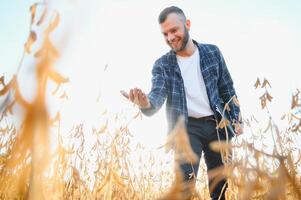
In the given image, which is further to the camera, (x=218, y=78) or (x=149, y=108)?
(x=218, y=78)

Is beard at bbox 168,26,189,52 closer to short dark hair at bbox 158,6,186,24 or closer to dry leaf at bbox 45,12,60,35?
short dark hair at bbox 158,6,186,24

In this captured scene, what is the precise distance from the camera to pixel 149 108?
2312 mm

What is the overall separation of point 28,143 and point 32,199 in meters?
0.06

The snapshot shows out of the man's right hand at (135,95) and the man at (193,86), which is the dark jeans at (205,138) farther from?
the man's right hand at (135,95)

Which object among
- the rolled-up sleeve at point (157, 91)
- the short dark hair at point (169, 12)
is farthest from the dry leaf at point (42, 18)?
the short dark hair at point (169, 12)

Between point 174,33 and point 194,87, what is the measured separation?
0.50 meters

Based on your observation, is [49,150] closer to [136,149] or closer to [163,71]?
[136,149]

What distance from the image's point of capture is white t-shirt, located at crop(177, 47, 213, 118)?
104 inches

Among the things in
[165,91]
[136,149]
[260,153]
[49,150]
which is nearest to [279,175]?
[260,153]

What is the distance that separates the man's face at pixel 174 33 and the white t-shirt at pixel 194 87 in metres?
0.15

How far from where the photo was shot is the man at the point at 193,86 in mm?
2592

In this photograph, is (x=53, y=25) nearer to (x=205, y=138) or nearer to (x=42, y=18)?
(x=42, y=18)

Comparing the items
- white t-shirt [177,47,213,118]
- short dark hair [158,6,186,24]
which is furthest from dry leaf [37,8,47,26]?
short dark hair [158,6,186,24]

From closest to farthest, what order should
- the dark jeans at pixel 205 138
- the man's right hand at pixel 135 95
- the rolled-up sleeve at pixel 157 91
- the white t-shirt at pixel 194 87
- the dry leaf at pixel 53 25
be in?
the dry leaf at pixel 53 25 < the man's right hand at pixel 135 95 < the rolled-up sleeve at pixel 157 91 < the dark jeans at pixel 205 138 < the white t-shirt at pixel 194 87
